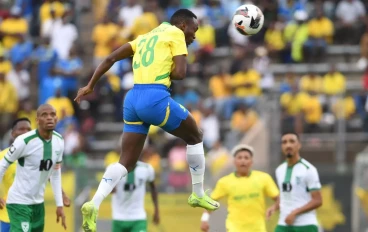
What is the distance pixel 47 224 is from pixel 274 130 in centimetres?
508

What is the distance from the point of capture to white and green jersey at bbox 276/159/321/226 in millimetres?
13023

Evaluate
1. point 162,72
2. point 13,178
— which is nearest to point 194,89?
point 13,178

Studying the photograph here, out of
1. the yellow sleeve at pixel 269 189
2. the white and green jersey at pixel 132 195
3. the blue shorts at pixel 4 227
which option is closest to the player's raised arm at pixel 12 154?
the blue shorts at pixel 4 227

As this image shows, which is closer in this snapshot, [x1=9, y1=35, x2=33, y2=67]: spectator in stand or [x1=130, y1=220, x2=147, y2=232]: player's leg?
[x1=130, y1=220, x2=147, y2=232]: player's leg

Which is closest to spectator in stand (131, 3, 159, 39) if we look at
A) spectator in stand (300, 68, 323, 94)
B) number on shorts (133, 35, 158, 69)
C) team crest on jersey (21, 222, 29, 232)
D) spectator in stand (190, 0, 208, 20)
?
spectator in stand (190, 0, 208, 20)

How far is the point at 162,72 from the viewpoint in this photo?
9.91m

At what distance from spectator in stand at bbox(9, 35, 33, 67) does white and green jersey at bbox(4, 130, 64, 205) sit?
38.9 feet

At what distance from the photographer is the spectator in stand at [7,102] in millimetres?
21953

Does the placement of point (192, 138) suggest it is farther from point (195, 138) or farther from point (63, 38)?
point (63, 38)

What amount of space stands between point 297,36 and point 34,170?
37.0 feet

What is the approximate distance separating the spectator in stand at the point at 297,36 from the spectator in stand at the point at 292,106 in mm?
1846

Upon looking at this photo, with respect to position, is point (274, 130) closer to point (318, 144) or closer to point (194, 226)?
point (318, 144)

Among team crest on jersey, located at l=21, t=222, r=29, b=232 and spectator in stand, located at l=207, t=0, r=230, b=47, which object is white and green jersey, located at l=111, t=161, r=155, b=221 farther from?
spectator in stand, located at l=207, t=0, r=230, b=47

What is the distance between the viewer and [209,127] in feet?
65.6
